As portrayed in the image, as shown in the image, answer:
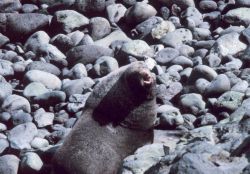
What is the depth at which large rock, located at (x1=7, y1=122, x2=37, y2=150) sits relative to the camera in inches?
192

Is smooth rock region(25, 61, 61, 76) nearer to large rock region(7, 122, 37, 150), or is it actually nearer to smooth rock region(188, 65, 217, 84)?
large rock region(7, 122, 37, 150)

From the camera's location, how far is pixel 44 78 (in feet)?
19.7

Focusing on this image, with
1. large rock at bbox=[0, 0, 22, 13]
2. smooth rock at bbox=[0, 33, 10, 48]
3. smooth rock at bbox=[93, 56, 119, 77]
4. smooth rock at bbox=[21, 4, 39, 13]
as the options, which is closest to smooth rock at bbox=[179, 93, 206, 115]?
smooth rock at bbox=[93, 56, 119, 77]

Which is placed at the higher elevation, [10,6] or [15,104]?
[15,104]

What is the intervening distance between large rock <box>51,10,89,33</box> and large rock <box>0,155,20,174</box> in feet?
9.36

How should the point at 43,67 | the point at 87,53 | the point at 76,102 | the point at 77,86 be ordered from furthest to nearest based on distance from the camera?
the point at 87,53 → the point at 43,67 → the point at 77,86 → the point at 76,102

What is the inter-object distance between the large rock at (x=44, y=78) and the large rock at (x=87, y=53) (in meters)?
0.47

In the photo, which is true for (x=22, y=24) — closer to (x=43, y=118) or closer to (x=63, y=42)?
(x=63, y=42)

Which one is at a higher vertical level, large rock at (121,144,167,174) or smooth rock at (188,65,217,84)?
large rock at (121,144,167,174)

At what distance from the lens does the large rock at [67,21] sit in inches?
283

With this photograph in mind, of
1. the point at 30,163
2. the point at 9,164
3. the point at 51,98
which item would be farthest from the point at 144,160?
the point at 51,98

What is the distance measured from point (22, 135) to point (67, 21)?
8.35ft

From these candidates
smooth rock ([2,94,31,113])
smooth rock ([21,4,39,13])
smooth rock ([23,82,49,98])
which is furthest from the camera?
smooth rock ([21,4,39,13])

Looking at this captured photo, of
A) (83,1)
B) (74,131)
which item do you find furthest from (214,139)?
(83,1)
